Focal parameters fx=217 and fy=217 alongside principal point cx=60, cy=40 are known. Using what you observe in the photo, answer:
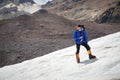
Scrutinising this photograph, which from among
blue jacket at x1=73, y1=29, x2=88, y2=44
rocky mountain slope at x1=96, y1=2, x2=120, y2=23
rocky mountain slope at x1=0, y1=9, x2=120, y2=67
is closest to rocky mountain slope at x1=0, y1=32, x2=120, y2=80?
blue jacket at x1=73, y1=29, x2=88, y2=44

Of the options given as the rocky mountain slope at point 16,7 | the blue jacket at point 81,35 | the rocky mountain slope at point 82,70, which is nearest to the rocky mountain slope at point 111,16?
the rocky mountain slope at point 82,70

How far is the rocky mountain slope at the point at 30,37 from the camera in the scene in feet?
72.4

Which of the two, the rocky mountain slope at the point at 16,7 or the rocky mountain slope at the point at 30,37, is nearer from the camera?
the rocky mountain slope at the point at 30,37

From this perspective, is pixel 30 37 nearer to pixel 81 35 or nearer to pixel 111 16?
pixel 81 35

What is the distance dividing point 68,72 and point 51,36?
1940cm

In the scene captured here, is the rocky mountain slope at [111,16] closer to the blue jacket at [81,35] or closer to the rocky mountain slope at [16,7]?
the blue jacket at [81,35]

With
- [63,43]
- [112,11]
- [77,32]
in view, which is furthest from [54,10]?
[77,32]

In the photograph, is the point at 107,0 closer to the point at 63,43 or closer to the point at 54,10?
the point at 54,10

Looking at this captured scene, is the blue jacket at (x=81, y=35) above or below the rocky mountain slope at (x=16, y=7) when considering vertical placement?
below

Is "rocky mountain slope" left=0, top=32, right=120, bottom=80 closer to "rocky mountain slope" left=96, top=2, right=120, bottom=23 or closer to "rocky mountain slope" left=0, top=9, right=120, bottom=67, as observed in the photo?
"rocky mountain slope" left=0, top=9, right=120, bottom=67

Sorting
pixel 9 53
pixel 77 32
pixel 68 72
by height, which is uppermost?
pixel 77 32

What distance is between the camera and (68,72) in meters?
8.89

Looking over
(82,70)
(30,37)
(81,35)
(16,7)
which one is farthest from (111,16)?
(16,7)

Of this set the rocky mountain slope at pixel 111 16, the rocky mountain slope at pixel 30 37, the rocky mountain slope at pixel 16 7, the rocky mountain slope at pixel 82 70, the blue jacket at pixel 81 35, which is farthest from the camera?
the rocky mountain slope at pixel 16 7
